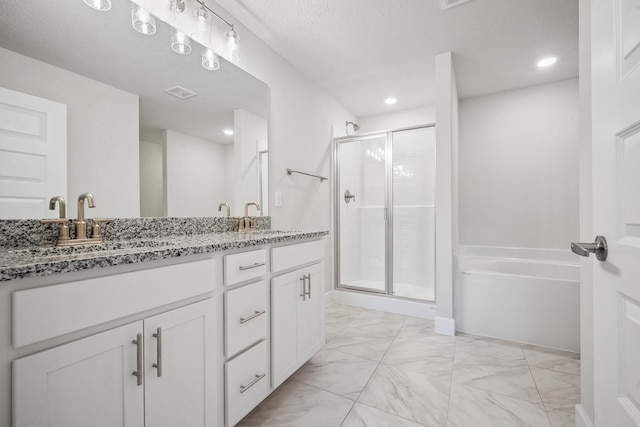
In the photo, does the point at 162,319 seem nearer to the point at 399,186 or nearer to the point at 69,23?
the point at 69,23

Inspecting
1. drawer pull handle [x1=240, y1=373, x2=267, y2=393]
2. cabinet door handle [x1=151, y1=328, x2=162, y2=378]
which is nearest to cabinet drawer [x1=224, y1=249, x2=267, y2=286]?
cabinet door handle [x1=151, y1=328, x2=162, y2=378]

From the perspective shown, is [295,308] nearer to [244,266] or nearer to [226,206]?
[244,266]

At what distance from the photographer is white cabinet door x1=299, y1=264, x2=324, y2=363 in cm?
161

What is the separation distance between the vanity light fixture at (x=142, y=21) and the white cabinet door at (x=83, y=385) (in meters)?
1.42

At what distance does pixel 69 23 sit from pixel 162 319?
1290 millimetres

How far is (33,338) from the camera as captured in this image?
0.63 metres

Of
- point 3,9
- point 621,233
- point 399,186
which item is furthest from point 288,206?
point 621,233

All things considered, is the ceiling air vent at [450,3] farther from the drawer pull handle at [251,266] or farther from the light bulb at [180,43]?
the drawer pull handle at [251,266]

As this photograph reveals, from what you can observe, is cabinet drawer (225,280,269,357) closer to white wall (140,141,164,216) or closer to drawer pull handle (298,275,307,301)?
drawer pull handle (298,275,307,301)

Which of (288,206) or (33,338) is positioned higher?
(288,206)

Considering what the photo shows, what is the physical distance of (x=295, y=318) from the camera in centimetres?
154

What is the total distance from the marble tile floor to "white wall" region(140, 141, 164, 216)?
1132mm

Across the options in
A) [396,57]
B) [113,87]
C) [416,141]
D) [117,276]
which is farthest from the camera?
[416,141]

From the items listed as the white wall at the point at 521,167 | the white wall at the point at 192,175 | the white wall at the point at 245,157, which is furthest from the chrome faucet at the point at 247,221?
the white wall at the point at 521,167
